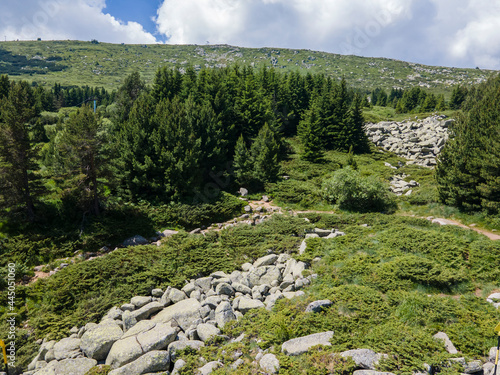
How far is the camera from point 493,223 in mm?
19000

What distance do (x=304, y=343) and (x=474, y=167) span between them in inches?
848

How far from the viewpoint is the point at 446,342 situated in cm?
714

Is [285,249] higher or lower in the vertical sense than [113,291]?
higher

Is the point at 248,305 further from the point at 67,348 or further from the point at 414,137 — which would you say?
the point at 414,137

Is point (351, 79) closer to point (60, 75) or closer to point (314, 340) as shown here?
point (60, 75)

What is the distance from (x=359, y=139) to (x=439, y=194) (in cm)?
2727

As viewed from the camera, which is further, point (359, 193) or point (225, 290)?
point (359, 193)

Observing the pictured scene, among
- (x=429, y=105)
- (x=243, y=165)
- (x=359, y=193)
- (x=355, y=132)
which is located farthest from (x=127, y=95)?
(x=429, y=105)

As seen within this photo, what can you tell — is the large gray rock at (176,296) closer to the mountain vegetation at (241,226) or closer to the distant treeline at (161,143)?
the mountain vegetation at (241,226)

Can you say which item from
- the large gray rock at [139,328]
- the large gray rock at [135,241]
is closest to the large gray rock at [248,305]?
the large gray rock at [139,328]

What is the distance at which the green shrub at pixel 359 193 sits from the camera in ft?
80.7

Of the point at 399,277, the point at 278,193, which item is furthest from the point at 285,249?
the point at 278,193

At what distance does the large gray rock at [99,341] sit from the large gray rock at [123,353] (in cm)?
41

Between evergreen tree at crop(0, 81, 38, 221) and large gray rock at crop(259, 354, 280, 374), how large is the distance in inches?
748
